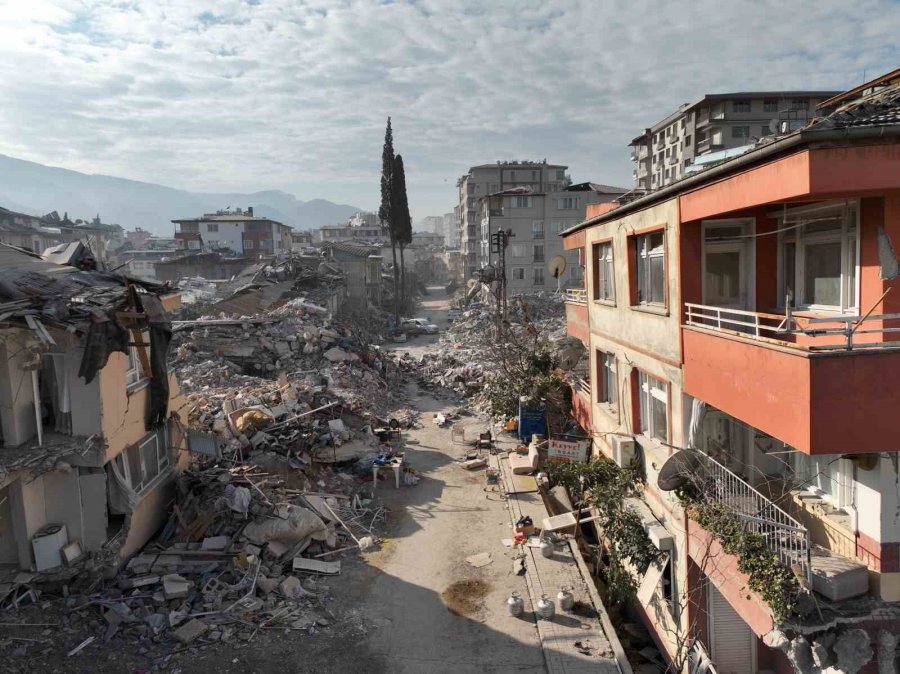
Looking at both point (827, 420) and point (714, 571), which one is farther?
point (714, 571)

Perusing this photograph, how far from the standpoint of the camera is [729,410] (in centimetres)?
804

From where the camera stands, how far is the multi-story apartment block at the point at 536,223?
5806cm

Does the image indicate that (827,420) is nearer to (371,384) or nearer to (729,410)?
(729,410)

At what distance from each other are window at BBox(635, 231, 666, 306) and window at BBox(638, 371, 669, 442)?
163 centimetres

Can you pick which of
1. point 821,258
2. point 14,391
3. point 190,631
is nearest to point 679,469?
point 821,258

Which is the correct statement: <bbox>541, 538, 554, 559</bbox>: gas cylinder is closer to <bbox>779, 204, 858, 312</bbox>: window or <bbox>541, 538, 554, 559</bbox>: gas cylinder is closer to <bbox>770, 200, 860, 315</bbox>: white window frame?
<bbox>770, 200, 860, 315</bbox>: white window frame

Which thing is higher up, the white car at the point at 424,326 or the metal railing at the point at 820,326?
the metal railing at the point at 820,326

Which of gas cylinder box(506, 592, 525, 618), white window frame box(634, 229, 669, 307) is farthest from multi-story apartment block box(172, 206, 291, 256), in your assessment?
gas cylinder box(506, 592, 525, 618)

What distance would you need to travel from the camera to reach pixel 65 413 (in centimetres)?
1070

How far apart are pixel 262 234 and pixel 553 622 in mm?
69561

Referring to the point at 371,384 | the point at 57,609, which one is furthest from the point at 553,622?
the point at 371,384

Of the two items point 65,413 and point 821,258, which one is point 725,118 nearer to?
point 821,258

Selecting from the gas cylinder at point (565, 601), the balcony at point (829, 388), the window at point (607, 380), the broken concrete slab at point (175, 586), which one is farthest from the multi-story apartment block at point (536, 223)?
the balcony at point (829, 388)

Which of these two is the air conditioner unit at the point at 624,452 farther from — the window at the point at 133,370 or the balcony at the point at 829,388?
the window at the point at 133,370
